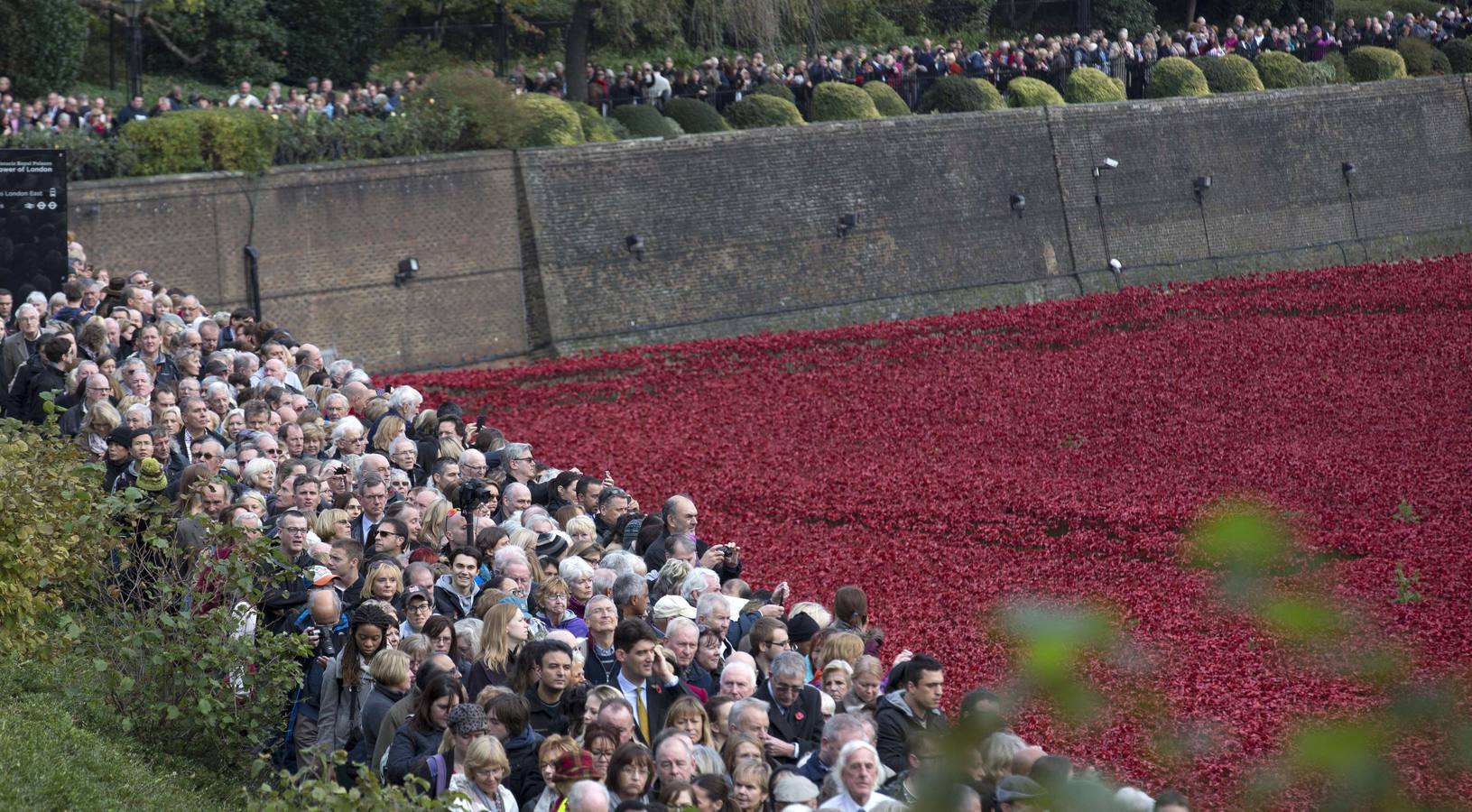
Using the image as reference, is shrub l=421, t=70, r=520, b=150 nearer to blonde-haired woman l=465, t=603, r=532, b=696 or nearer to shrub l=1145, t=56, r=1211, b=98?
shrub l=1145, t=56, r=1211, b=98

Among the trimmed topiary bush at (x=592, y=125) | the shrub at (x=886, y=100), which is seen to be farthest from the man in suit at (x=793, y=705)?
the shrub at (x=886, y=100)

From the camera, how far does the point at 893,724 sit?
26.2 ft

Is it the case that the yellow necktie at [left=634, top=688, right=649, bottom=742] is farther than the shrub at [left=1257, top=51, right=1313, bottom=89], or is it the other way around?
the shrub at [left=1257, top=51, right=1313, bottom=89]

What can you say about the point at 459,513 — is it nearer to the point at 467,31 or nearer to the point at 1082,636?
the point at 1082,636

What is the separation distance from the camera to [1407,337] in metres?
24.1

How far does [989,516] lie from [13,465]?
29.7 ft

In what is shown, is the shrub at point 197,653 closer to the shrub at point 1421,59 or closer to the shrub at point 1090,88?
the shrub at point 1090,88

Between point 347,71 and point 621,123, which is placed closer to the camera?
point 621,123

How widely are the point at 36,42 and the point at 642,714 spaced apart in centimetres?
2555

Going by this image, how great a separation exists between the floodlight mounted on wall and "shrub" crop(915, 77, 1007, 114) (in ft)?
11.8

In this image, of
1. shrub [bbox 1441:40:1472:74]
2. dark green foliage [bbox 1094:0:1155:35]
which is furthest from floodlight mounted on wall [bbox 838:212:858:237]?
dark green foliage [bbox 1094:0:1155:35]

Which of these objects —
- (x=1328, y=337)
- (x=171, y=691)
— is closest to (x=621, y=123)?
(x=1328, y=337)

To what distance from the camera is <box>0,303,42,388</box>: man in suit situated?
49.5ft

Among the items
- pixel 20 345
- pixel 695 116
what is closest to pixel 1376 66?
pixel 695 116
